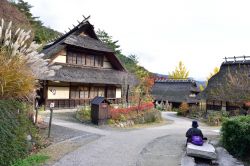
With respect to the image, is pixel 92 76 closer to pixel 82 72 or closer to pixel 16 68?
pixel 82 72

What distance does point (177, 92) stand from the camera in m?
45.7

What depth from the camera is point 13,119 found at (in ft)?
25.5

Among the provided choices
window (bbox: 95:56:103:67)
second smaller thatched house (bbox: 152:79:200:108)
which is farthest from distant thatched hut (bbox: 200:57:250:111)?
window (bbox: 95:56:103:67)

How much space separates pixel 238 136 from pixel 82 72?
17596 mm

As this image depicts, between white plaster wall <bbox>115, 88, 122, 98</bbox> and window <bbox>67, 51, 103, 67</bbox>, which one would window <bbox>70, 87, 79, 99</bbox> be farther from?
white plaster wall <bbox>115, 88, 122, 98</bbox>

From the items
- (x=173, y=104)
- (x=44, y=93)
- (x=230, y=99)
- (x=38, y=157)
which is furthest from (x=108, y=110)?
(x=173, y=104)

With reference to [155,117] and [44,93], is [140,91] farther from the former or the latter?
[44,93]

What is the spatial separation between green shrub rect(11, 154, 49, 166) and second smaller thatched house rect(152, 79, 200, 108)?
3672 cm

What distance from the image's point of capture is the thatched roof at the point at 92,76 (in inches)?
915

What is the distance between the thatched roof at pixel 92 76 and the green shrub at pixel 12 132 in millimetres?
13126

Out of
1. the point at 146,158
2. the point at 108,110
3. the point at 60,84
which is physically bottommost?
the point at 146,158

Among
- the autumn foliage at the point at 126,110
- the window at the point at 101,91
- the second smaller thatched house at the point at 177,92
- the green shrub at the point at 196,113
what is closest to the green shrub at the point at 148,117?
the autumn foliage at the point at 126,110

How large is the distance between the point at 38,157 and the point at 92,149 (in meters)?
2.36

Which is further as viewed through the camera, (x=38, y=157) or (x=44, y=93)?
(x=44, y=93)
